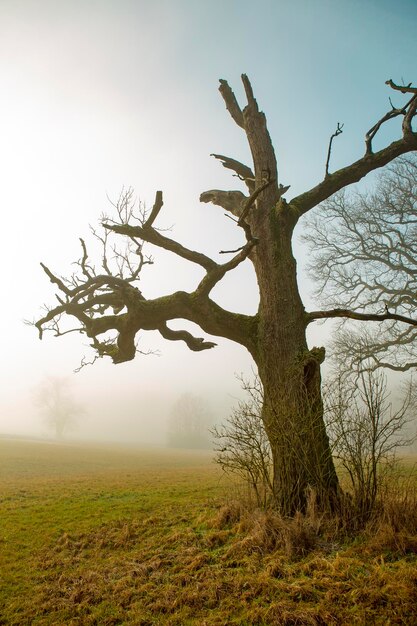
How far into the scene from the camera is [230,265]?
767 centimetres

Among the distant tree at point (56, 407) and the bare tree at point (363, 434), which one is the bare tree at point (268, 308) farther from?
the distant tree at point (56, 407)

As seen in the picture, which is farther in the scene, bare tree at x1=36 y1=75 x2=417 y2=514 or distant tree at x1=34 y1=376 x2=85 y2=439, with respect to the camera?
distant tree at x1=34 y1=376 x2=85 y2=439

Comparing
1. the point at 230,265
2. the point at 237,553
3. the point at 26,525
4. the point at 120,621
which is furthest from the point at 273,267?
the point at 26,525

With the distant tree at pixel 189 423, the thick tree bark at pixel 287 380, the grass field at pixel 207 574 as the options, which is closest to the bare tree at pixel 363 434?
the thick tree bark at pixel 287 380

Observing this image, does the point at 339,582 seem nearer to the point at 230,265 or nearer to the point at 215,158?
the point at 230,265

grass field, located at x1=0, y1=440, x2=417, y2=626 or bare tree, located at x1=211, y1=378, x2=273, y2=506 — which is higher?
bare tree, located at x1=211, y1=378, x2=273, y2=506

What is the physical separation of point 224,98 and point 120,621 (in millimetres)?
11156

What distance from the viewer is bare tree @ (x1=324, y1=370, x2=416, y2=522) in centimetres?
538

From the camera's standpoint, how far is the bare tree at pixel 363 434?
538cm

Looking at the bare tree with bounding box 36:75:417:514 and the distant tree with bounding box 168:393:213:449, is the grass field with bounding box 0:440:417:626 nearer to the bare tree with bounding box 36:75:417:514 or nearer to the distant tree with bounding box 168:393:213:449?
the bare tree with bounding box 36:75:417:514

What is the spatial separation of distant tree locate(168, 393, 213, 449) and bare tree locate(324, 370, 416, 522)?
77.7 meters

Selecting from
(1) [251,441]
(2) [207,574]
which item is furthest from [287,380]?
(2) [207,574]

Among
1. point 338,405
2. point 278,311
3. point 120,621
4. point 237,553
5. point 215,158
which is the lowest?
point 120,621

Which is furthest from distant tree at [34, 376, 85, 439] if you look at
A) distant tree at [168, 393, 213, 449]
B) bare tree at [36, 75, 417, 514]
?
bare tree at [36, 75, 417, 514]
